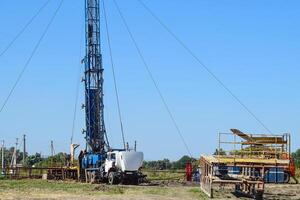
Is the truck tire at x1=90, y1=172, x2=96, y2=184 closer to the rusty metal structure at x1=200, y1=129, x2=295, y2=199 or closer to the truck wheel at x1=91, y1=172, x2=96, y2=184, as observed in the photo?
the truck wheel at x1=91, y1=172, x2=96, y2=184

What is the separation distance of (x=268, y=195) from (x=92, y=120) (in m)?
21.7

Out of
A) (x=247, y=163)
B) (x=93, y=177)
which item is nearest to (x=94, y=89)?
(x=93, y=177)

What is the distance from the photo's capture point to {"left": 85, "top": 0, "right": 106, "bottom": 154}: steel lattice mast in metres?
50.3

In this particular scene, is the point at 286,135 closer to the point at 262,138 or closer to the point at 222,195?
the point at 262,138

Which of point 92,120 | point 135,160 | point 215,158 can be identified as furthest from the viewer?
point 92,120

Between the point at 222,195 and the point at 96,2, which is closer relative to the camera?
the point at 222,195

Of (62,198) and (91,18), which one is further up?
(91,18)

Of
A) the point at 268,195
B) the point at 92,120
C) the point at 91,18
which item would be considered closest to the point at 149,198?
the point at 268,195

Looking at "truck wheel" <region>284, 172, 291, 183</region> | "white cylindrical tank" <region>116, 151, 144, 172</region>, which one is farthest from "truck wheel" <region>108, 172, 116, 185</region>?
"truck wheel" <region>284, 172, 291, 183</region>

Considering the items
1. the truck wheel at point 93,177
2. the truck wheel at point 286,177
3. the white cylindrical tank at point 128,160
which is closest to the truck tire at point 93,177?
the truck wheel at point 93,177

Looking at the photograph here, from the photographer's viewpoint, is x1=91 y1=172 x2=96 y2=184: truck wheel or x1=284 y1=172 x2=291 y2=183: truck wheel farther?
x1=91 y1=172 x2=96 y2=184: truck wheel

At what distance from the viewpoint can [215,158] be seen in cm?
3044

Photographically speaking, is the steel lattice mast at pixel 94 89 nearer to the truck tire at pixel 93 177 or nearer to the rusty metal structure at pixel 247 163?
the truck tire at pixel 93 177

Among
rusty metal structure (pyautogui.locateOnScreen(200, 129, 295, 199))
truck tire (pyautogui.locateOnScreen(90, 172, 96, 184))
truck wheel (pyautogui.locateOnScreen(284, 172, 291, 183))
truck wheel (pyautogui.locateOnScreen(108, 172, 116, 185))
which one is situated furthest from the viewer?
truck tire (pyautogui.locateOnScreen(90, 172, 96, 184))
